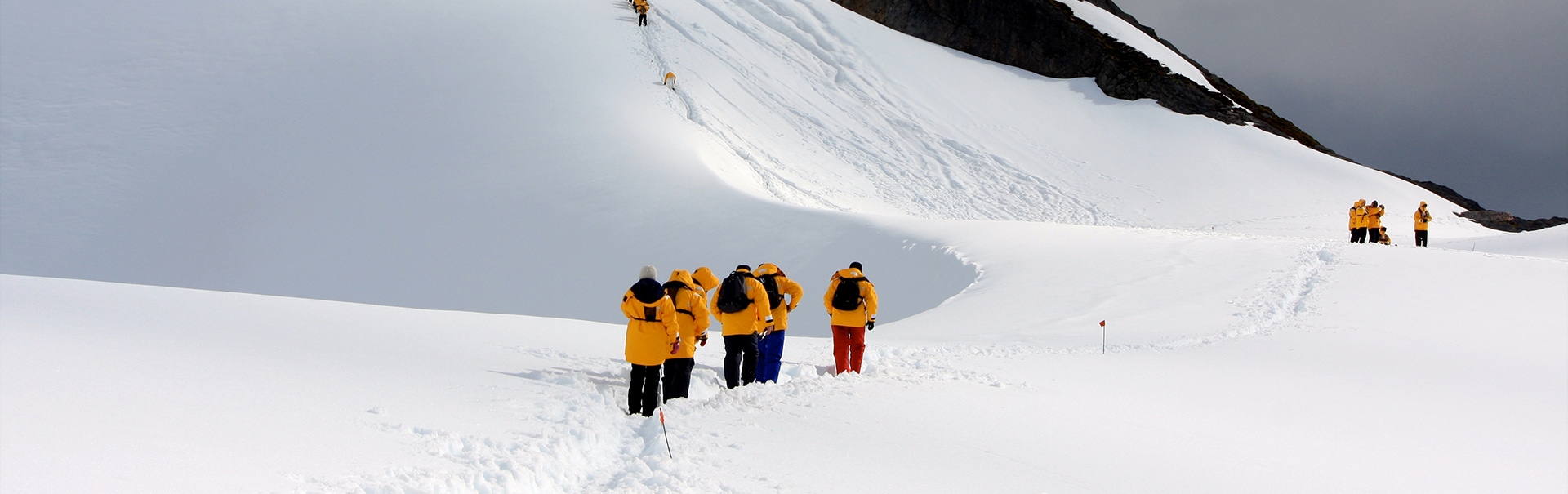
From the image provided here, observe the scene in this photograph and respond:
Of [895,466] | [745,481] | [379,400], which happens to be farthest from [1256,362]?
[379,400]

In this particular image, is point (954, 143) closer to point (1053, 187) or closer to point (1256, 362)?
point (1053, 187)

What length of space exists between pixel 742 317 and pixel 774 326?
403 millimetres

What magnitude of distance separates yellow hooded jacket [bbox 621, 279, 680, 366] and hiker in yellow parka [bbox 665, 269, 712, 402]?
365mm

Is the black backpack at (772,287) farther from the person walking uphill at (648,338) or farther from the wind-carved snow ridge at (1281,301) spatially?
the wind-carved snow ridge at (1281,301)

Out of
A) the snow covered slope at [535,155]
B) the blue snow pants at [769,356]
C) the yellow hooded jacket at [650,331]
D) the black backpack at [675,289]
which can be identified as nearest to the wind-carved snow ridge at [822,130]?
the snow covered slope at [535,155]

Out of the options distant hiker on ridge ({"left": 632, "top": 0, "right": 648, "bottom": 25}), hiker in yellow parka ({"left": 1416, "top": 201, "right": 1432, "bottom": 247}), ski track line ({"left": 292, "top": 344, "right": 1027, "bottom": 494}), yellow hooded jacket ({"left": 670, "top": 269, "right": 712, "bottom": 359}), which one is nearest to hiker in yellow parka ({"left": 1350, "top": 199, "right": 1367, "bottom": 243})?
hiker in yellow parka ({"left": 1416, "top": 201, "right": 1432, "bottom": 247})

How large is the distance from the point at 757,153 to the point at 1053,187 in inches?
427

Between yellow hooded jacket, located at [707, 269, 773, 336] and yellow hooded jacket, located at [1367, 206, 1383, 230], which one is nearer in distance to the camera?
yellow hooded jacket, located at [707, 269, 773, 336]

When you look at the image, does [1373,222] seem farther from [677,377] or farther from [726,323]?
[677,377]

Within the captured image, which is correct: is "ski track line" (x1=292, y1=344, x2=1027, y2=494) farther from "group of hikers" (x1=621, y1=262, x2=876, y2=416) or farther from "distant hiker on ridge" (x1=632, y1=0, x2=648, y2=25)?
"distant hiker on ridge" (x1=632, y1=0, x2=648, y2=25)

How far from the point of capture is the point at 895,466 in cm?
471

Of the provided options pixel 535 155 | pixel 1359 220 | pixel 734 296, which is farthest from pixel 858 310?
pixel 1359 220

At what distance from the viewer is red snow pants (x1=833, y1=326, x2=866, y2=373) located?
26.2 ft

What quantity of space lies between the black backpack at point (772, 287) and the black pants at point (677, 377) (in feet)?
3.62
